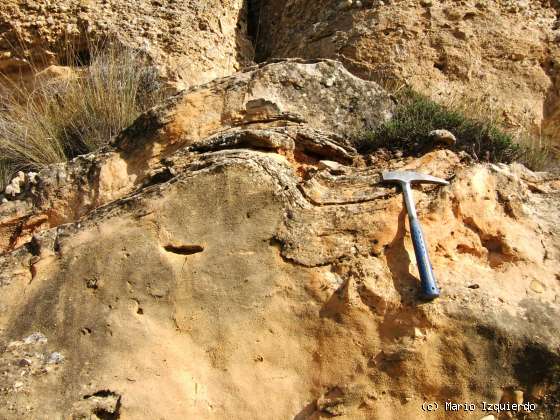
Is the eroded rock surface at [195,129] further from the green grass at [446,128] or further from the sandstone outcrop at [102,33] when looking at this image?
the sandstone outcrop at [102,33]

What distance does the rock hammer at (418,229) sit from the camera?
8.80 ft

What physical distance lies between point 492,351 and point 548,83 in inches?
127

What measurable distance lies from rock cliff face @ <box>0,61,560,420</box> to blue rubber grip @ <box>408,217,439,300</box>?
6cm

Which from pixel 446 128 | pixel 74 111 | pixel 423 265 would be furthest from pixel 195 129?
pixel 423 265

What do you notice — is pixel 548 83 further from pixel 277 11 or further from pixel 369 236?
pixel 369 236

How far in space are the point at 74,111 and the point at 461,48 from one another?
2.81 meters

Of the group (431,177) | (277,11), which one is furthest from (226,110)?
(277,11)

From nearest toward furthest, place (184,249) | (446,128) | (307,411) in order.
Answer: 1. (307,411)
2. (184,249)
3. (446,128)

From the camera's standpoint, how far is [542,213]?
3285 millimetres

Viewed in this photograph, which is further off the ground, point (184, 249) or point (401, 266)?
point (401, 266)

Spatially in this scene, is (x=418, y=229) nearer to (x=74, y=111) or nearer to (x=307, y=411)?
(x=307, y=411)

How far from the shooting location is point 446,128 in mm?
3951

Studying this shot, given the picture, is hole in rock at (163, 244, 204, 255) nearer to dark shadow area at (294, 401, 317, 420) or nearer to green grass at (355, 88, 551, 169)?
dark shadow area at (294, 401, 317, 420)

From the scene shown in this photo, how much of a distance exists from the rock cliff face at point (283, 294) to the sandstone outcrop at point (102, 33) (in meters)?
2.06
